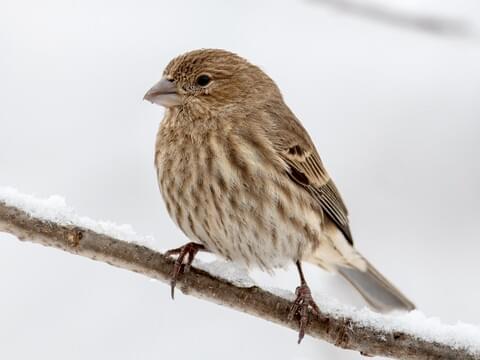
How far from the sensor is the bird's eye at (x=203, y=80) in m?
6.40

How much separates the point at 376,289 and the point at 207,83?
1905 mm

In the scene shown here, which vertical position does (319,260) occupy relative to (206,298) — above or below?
above

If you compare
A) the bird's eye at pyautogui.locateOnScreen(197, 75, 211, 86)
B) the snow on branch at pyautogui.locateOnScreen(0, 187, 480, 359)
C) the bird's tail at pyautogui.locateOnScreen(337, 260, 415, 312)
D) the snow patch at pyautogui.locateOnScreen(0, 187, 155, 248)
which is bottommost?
the snow on branch at pyautogui.locateOnScreen(0, 187, 480, 359)

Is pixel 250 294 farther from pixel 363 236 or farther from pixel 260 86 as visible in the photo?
pixel 363 236

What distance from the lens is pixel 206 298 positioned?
5.34 metres

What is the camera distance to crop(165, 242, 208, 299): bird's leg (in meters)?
5.33

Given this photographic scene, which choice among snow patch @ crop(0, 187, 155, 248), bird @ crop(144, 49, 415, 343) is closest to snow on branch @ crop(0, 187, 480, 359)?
snow patch @ crop(0, 187, 155, 248)

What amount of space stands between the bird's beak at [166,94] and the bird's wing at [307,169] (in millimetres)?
616

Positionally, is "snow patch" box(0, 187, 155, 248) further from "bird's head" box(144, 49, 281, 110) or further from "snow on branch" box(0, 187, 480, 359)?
"bird's head" box(144, 49, 281, 110)

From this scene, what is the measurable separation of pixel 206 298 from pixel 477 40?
6.25 feet

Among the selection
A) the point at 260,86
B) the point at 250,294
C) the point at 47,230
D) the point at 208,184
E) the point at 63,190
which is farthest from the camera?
the point at 63,190

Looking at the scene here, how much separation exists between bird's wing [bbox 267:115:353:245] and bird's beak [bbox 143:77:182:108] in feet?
2.02

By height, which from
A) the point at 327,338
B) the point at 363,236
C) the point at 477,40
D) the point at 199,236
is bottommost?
the point at 327,338

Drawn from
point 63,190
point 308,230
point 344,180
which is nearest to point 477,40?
point 308,230
